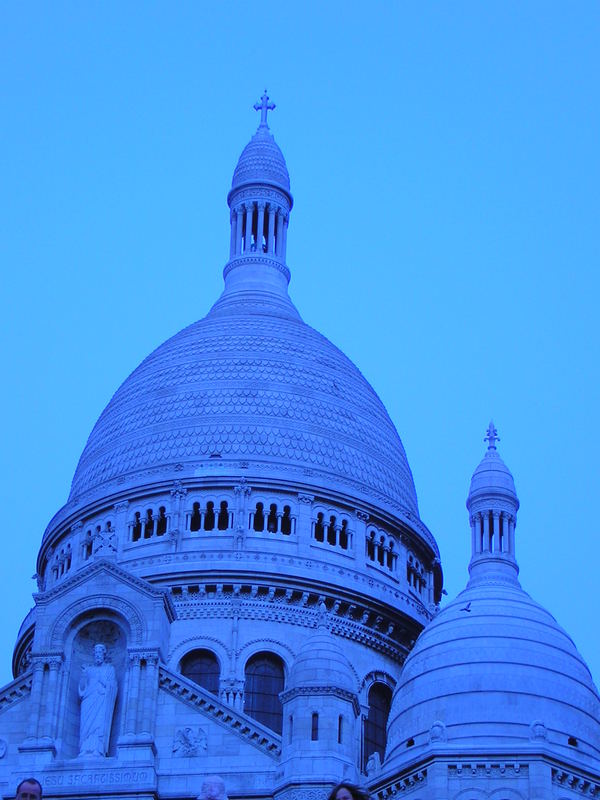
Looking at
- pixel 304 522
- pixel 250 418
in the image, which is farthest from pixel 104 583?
pixel 250 418

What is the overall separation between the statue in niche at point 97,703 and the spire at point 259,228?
97.1 ft

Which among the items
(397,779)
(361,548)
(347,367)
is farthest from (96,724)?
(347,367)

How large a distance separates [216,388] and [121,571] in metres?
20.5

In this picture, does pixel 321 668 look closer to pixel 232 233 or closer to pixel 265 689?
pixel 265 689

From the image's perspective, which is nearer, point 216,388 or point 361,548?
point 361,548

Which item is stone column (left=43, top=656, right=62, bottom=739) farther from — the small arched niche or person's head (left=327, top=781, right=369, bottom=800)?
person's head (left=327, top=781, right=369, bottom=800)

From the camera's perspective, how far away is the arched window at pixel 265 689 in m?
54.3

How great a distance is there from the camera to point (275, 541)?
57875mm

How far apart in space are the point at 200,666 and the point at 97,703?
557 inches

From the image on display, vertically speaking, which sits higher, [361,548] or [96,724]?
[361,548]

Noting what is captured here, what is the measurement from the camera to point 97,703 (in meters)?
41.5

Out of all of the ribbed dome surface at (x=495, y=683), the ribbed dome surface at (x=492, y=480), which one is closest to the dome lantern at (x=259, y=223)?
the ribbed dome surface at (x=492, y=480)

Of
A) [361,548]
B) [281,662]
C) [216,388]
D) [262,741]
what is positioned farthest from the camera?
[216,388]

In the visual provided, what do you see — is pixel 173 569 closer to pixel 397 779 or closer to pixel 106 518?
pixel 106 518
